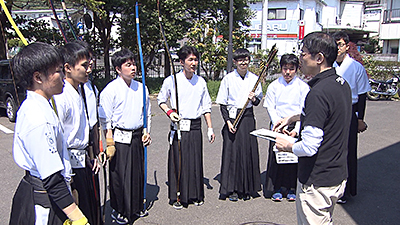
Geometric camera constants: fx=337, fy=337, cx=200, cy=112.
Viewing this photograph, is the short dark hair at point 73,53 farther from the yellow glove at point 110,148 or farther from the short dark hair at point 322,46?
the short dark hair at point 322,46

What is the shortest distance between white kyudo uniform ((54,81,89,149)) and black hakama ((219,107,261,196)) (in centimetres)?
205

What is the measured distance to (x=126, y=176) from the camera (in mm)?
3475

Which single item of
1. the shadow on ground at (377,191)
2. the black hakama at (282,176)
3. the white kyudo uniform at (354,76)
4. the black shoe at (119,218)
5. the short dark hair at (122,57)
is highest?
the short dark hair at (122,57)

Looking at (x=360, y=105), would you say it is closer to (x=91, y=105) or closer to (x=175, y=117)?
(x=175, y=117)

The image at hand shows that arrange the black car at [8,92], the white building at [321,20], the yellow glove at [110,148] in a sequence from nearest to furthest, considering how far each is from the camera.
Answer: the yellow glove at [110,148] → the black car at [8,92] → the white building at [321,20]

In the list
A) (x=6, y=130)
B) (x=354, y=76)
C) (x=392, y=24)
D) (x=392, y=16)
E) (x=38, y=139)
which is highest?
(x=392, y=16)

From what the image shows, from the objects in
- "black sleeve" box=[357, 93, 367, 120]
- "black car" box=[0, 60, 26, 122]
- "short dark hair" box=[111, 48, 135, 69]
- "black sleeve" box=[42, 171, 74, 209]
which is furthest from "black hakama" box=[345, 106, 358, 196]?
"black car" box=[0, 60, 26, 122]

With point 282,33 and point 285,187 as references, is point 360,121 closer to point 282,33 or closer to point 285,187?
point 285,187

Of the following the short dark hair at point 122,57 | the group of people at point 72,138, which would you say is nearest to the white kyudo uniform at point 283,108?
the group of people at point 72,138

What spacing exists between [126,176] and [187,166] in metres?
Answer: 0.77

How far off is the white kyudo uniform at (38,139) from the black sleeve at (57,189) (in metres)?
0.03

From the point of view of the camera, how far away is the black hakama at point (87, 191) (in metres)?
2.49

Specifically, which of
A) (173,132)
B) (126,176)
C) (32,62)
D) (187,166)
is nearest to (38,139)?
(32,62)

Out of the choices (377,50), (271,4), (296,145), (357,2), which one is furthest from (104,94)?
(357,2)
